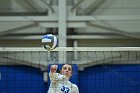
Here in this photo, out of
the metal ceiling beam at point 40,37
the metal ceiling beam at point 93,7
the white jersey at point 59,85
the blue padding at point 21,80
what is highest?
the metal ceiling beam at point 93,7

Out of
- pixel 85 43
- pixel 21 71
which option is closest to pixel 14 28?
pixel 21 71

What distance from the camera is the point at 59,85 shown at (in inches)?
168

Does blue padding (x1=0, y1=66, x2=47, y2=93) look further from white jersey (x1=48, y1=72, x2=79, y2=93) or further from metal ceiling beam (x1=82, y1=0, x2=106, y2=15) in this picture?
white jersey (x1=48, y1=72, x2=79, y2=93)

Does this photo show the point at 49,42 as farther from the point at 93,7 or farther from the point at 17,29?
the point at 93,7

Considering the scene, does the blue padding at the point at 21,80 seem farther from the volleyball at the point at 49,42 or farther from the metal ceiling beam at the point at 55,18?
the volleyball at the point at 49,42

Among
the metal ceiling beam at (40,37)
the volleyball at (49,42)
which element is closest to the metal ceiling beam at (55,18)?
the metal ceiling beam at (40,37)

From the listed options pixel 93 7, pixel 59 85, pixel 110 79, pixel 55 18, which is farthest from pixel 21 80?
pixel 59 85

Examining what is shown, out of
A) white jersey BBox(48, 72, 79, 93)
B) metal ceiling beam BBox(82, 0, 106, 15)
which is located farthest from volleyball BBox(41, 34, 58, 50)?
metal ceiling beam BBox(82, 0, 106, 15)

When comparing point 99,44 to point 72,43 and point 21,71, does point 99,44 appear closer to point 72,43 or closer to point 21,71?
point 72,43

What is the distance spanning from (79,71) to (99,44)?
2.62ft

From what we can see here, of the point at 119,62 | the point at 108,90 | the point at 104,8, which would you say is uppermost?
the point at 104,8

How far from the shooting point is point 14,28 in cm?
728

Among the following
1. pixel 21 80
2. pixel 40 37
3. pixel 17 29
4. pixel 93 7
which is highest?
pixel 93 7

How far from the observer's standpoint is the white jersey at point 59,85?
13.8ft
